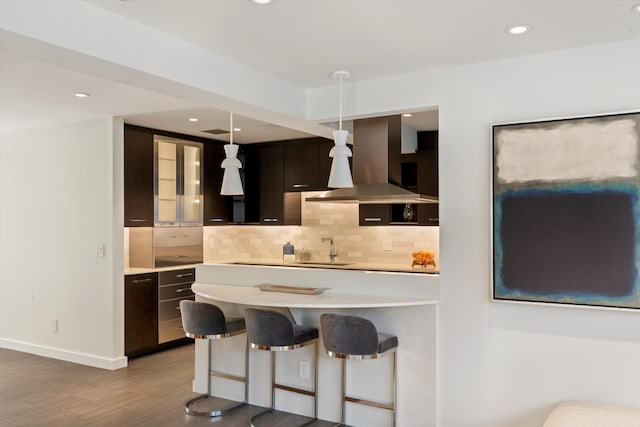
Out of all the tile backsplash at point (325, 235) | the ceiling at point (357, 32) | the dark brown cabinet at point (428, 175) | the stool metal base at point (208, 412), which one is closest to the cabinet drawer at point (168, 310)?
the tile backsplash at point (325, 235)

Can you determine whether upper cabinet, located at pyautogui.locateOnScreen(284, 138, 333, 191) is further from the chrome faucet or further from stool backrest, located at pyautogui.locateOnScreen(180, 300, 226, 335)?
stool backrest, located at pyautogui.locateOnScreen(180, 300, 226, 335)

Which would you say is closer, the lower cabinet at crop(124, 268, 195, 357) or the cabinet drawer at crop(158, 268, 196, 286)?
the lower cabinet at crop(124, 268, 195, 357)

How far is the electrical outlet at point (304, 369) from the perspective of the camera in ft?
13.8

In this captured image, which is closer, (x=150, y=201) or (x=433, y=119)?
(x=433, y=119)

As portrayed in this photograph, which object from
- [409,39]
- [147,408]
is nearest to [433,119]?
[409,39]

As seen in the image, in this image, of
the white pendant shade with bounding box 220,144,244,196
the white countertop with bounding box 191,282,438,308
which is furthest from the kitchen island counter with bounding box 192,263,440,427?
the white pendant shade with bounding box 220,144,244,196

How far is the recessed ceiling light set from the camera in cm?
289

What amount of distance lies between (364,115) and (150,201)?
3.13 meters

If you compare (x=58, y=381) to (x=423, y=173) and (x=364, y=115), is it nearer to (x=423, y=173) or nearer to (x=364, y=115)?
(x=364, y=115)

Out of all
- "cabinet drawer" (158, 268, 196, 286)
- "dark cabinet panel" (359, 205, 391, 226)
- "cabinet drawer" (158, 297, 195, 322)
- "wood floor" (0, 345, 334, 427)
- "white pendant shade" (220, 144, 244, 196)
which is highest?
"white pendant shade" (220, 144, 244, 196)

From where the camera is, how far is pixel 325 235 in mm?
7152

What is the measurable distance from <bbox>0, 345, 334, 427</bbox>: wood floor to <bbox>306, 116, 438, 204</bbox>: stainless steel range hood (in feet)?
6.03

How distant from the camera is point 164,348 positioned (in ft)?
20.3

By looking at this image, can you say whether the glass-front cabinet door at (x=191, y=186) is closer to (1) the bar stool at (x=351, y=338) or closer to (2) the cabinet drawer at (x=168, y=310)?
(2) the cabinet drawer at (x=168, y=310)
